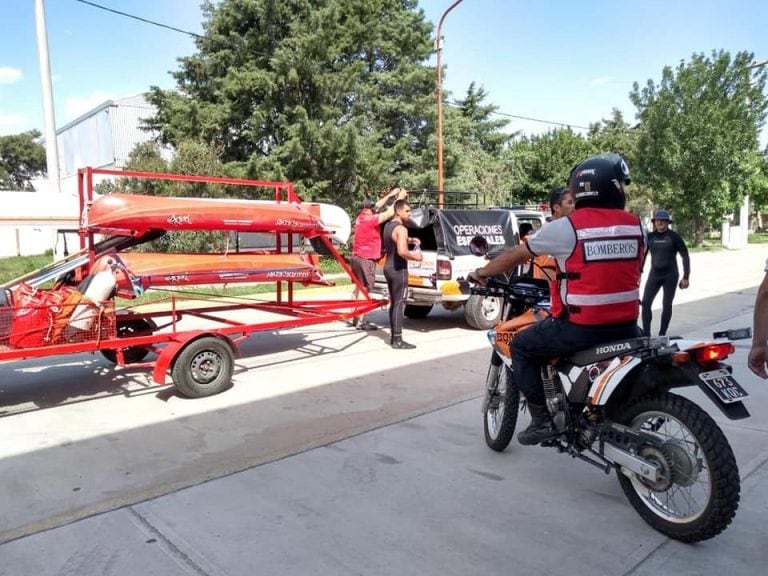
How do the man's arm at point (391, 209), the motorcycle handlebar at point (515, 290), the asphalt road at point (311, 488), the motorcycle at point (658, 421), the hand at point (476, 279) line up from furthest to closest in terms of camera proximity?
the man's arm at point (391, 209) < the motorcycle handlebar at point (515, 290) < the hand at point (476, 279) < the asphalt road at point (311, 488) < the motorcycle at point (658, 421)

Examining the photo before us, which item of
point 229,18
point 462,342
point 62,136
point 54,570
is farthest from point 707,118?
point 62,136

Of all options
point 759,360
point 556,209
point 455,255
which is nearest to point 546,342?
point 759,360

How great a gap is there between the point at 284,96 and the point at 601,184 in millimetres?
20483

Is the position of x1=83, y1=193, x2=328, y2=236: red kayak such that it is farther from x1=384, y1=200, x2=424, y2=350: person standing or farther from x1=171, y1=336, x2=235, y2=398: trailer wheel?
x1=384, y1=200, x2=424, y2=350: person standing

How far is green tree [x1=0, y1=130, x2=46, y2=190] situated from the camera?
57500mm

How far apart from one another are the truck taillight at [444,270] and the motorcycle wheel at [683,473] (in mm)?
5919

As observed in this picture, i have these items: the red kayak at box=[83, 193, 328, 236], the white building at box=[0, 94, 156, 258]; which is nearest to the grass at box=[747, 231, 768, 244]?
the white building at box=[0, 94, 156, 258]

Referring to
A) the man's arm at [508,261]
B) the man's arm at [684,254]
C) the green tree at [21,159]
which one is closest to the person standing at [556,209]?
the man's arm at [508,261]

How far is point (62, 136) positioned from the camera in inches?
1816

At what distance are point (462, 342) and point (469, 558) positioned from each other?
567 cm

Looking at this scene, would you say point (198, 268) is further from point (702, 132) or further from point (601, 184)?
point (702, 132)

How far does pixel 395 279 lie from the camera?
8.12 metres

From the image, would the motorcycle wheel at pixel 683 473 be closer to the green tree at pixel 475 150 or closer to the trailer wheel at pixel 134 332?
the trailer wheel at pixel 134 332

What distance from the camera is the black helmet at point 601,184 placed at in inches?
131
